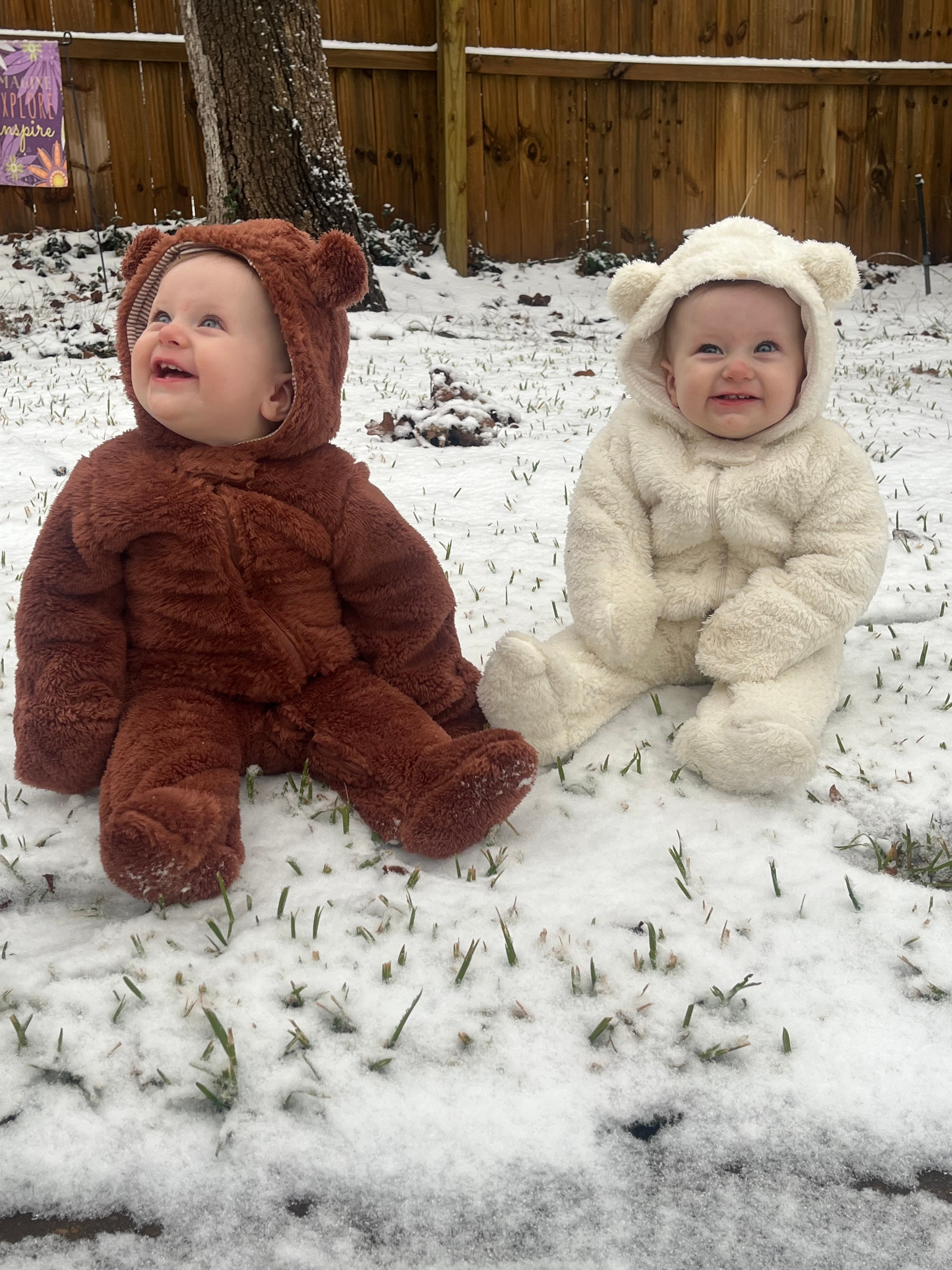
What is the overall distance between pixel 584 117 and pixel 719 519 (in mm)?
8076

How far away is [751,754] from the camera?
7.03 feet

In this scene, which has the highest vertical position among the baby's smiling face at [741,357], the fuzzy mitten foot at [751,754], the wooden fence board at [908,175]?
the wooden fence board at [908,175]

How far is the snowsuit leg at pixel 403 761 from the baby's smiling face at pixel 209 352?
0.60 metres

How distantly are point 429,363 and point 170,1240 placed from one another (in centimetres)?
550

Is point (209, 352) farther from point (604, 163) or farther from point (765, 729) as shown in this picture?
point (604, 163)

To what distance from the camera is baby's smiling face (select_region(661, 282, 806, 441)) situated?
93.2 inches

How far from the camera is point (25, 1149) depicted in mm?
1366

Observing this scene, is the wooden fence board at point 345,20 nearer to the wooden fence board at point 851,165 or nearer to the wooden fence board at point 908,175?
the wooden fence board at point 851,165

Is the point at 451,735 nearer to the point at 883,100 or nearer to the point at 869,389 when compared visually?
the point at 869,389

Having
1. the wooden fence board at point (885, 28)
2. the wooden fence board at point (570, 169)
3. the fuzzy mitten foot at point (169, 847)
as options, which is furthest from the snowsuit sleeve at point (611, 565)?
the wooden fence board at point (885, 28)

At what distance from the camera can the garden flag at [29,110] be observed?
24.6ft

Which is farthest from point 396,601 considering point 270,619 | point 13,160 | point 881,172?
point 881,172

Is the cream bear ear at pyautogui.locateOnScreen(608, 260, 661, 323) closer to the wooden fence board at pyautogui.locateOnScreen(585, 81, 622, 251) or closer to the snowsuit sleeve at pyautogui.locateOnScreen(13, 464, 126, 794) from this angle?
the snowsuit sleeve at pyautogui.locateOnScreen(13, 464, 126, 794)

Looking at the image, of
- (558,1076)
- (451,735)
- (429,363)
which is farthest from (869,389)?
(558,1076)
